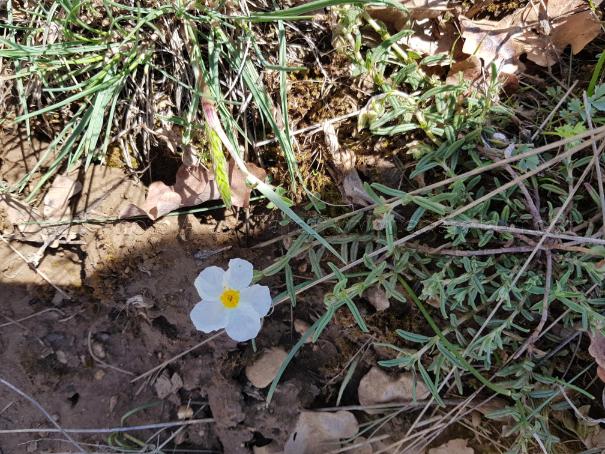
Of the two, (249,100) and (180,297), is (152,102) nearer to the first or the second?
(249,100)

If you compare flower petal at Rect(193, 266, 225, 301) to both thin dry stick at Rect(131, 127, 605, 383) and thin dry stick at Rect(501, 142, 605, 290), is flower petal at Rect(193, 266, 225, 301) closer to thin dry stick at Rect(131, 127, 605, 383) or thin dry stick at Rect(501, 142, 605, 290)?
thin dry stick at Rect(131, 127, 605, 383)

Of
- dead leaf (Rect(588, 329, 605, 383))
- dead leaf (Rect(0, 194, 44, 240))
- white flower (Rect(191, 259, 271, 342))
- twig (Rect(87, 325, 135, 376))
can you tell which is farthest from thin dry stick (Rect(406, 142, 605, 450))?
dead leaf (Rect(0, 194, 44, 240))

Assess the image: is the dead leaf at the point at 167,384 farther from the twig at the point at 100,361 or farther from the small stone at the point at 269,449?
the small stone at the point at 269,449

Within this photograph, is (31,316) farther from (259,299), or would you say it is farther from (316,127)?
(316,127)

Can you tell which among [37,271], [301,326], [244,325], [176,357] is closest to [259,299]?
[244,325]

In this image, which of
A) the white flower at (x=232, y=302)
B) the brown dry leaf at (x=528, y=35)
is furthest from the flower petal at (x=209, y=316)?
the brown dry leaf at (x=528, y=35)

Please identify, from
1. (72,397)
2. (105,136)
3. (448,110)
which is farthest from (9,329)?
(448,110)
